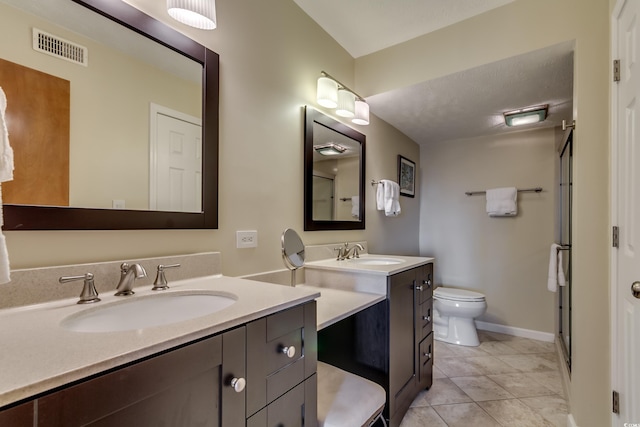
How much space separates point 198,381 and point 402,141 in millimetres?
2956

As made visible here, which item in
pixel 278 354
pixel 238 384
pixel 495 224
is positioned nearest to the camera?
pixel 238 384

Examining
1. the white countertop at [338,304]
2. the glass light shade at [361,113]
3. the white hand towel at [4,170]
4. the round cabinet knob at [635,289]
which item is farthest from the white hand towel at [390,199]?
the white hand towel at [4,170]

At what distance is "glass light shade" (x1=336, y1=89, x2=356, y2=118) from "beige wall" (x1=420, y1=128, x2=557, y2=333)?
1.84 m

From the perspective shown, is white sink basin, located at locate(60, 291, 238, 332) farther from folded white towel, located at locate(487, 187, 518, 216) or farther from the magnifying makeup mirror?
folded white towel, located at locate(487, 187, 518, 216)

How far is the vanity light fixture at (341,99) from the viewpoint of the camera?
74.7 inches

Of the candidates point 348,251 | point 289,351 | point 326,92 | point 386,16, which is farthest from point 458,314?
point 386,16

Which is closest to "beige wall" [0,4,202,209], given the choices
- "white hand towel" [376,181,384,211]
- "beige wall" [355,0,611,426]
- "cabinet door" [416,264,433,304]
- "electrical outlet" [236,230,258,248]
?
"electrical outlet" [236,230,258,248]

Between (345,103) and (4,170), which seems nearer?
(4,170)

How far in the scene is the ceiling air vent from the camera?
0.88 m

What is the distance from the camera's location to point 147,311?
→ 3.20ft

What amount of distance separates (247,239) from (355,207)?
1.07m

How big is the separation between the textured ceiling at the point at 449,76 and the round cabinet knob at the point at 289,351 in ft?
6.20

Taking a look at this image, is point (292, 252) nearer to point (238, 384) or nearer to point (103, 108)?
point (238, 384)

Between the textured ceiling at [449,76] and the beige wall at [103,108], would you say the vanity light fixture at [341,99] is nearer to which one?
the textured ceiling at [449,76]
